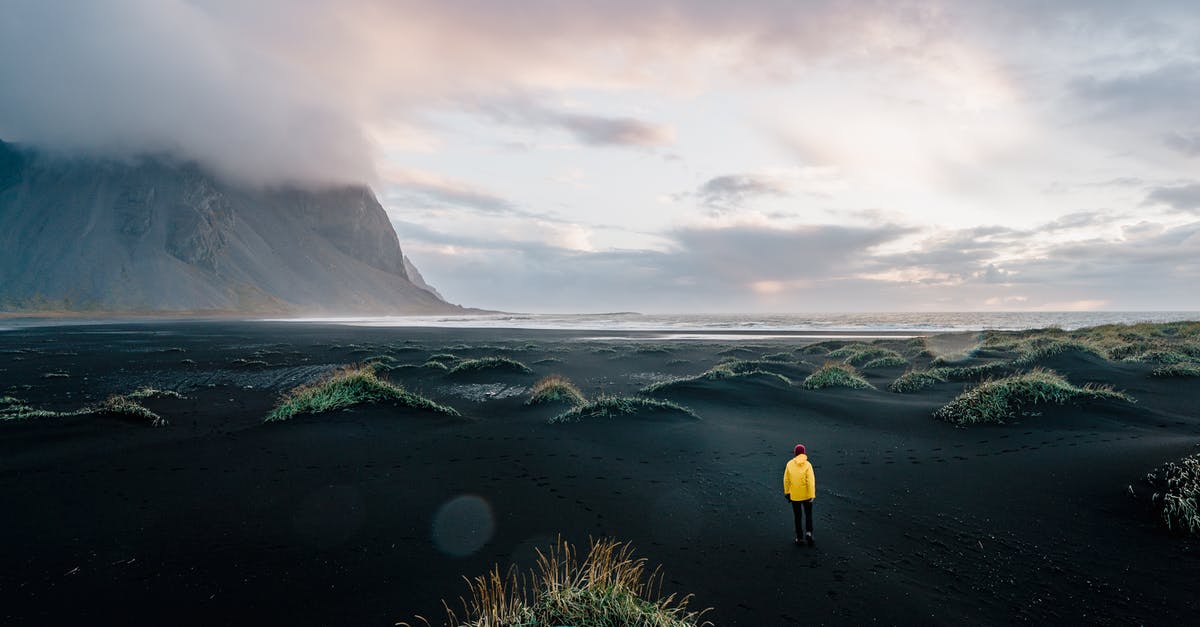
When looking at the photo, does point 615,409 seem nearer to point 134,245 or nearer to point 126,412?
point 126,412

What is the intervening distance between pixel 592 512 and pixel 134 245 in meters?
185

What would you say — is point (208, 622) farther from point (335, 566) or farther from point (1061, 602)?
point (1061, 602)

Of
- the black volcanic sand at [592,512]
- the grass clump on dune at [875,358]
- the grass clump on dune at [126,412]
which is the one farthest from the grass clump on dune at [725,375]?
the grass clump on dune at [126,412]

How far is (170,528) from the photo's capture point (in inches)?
315

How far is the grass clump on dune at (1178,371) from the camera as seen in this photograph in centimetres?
1952

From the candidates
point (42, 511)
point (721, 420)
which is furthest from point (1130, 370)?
point (42, 511)

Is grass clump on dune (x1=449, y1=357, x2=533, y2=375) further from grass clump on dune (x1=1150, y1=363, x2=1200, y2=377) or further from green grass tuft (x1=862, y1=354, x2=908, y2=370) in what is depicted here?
grass clump on dune (x1=1150, y1=363, x2=1200, y2=377)

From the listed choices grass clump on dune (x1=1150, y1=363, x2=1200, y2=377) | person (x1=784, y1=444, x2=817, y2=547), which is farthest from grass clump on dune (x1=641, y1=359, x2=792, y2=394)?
grass clump on dune (x1=1150, y1=363, x2=1200, y2=377)

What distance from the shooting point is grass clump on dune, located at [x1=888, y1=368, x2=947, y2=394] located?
67.8 feet

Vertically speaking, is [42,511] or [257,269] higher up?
[257,269]

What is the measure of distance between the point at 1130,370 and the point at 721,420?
18905 millimetres

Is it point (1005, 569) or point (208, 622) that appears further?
point (1005, 569)

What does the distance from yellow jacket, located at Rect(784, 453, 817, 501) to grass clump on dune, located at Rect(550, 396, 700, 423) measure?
8.55 meters

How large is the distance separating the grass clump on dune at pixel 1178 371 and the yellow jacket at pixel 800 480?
73.6 feet
